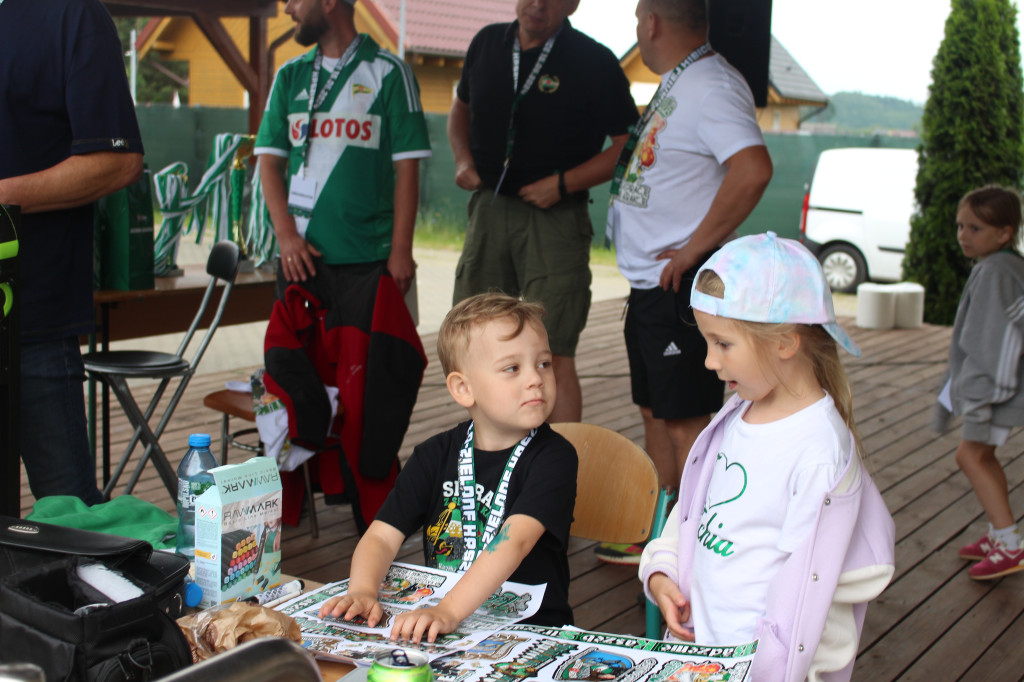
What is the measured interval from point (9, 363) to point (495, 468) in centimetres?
85

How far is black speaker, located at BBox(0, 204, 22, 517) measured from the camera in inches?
65.0

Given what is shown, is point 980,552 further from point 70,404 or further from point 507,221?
point 70,404

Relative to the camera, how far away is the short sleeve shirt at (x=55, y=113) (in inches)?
81.4

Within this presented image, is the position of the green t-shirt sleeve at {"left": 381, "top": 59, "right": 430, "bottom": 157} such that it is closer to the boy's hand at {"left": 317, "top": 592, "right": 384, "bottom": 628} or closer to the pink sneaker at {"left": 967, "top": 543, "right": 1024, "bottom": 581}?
the boy's hand at {"left": 317, "top": 592, "right": 384, "bottom": 628}

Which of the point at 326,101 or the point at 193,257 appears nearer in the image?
the point at 326,101

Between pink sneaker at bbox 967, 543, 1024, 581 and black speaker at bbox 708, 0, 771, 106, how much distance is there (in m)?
2.07

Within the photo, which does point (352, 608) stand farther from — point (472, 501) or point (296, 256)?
point (296, 256)

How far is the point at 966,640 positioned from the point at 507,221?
1.99 metres

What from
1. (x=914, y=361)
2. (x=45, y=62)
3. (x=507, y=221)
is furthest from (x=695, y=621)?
(x=914, y=361)

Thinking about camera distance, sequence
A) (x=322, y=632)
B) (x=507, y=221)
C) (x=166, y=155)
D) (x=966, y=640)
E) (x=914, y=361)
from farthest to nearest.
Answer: (x=166, y=155) → (x=914, y=361) → (x=507, y=221) → (x=966, y=640) → (x=322, y=632)

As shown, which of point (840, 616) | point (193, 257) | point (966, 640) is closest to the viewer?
point (840, 616)

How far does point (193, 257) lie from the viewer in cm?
1138

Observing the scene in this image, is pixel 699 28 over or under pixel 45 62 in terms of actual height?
over

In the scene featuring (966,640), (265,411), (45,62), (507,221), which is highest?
(45,62)
